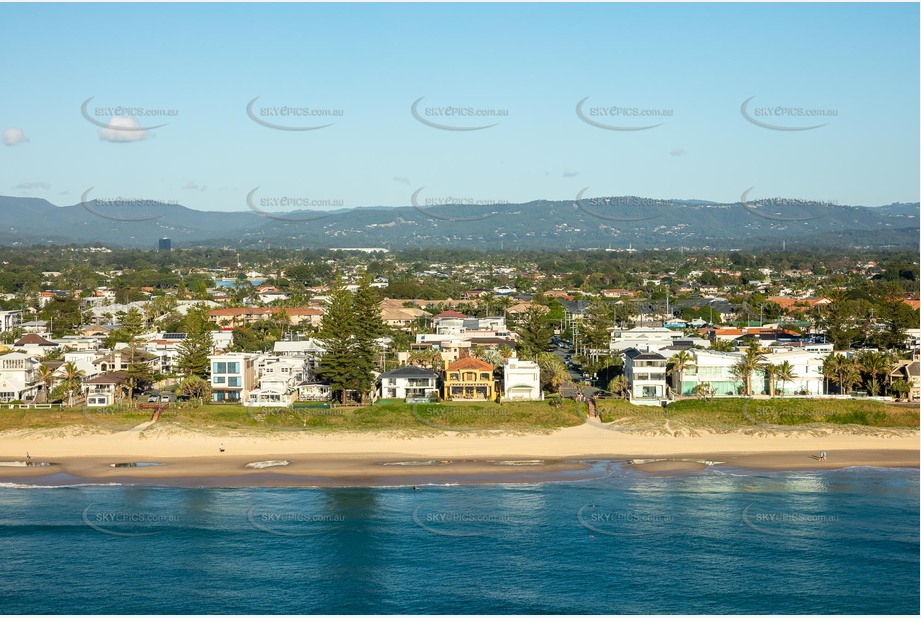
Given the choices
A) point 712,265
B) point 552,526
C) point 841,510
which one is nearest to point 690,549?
point 552,526

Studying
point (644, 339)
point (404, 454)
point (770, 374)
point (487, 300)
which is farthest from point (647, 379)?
point (487, 300)

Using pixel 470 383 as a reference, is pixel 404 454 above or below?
below

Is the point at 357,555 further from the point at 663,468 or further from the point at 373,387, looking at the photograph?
the point at 373,387

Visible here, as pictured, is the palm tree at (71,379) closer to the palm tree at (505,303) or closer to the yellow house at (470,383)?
the yellow house at (470,383)

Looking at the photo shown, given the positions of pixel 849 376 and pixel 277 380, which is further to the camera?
pixel 849 376

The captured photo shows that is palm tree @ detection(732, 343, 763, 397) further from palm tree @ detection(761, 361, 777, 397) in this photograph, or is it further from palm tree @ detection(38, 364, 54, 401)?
palm tree @ detection(38, 364, 54, 401)

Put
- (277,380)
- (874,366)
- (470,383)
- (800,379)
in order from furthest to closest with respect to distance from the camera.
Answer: (800,379) → (470,383) → (874,366) → (277,380)

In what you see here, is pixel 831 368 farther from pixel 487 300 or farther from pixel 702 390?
pixel 487 300
